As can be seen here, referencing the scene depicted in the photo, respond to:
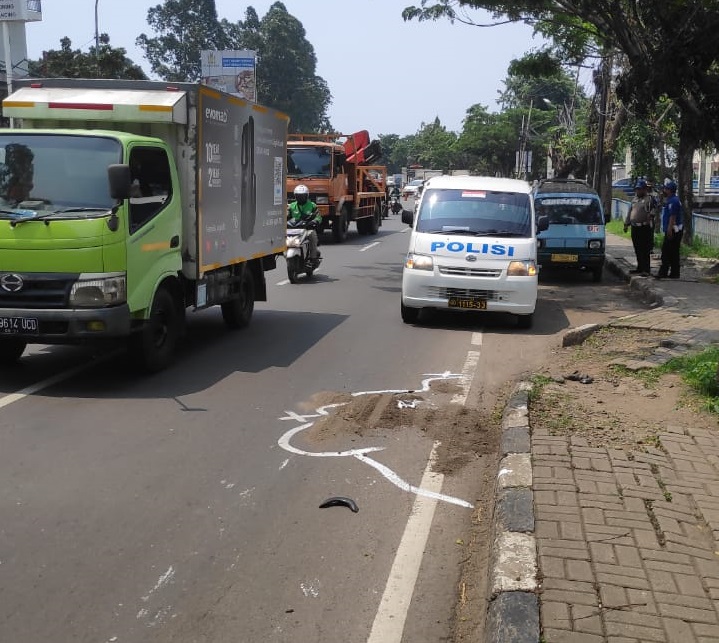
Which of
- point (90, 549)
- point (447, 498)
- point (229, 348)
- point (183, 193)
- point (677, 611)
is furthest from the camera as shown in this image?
point (229, 348)

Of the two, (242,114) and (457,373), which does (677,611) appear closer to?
(457,373)

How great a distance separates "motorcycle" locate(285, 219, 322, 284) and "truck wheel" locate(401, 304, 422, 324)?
3.87 meters

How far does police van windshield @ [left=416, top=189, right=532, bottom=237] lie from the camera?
38.5 feet

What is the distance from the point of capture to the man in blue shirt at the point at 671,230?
1505 centimetres

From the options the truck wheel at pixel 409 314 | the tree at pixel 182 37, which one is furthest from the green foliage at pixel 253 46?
the truck wheel at pixel 409 314

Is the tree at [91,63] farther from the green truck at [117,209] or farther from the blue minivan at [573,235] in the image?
the green truck at [117,209]

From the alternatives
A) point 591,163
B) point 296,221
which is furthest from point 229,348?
point 591,163

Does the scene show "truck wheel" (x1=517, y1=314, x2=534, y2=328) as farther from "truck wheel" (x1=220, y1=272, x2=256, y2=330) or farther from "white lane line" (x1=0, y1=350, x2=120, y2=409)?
"white lane line" (x1=0, y1=350, x2=120, y2=409)

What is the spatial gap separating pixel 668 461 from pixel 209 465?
2.94 m

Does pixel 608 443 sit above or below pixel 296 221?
below

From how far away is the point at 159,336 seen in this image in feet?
27.2

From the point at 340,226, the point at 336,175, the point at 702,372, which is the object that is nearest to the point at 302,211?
the point at 336,175

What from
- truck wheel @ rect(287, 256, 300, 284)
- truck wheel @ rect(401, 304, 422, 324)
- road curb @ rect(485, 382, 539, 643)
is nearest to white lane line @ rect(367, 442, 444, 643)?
road curb @ rect(485, 382, 539, 643)

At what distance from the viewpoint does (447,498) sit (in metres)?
5.25
